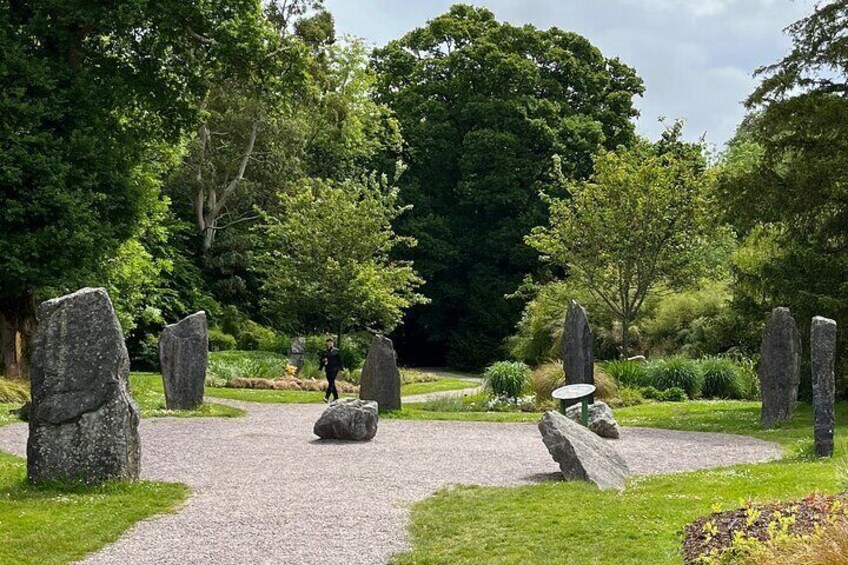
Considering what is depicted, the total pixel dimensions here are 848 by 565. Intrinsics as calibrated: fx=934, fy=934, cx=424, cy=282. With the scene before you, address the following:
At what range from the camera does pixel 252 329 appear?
41719mm

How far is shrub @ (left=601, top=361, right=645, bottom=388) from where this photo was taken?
91.1 ft

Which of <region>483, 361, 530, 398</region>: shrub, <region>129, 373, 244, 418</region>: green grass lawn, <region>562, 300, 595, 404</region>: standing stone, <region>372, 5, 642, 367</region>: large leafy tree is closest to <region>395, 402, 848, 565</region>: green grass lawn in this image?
<region>562, 300, 595, 404</region>: standing stone

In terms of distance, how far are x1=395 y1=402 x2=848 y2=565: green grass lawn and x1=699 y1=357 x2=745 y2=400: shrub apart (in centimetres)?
1414

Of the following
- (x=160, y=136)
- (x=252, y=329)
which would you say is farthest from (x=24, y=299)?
(x=252, y=329)

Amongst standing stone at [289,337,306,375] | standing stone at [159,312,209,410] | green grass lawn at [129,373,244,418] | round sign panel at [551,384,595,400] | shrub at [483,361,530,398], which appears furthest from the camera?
standing stone at [289,337,306,375]

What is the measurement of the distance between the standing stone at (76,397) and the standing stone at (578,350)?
1372 centimetres

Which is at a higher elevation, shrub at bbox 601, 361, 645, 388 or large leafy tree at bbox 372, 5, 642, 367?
large leafy tree at bbox 372, 5, 642, 367

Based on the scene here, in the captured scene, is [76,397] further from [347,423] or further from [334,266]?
[334,266]

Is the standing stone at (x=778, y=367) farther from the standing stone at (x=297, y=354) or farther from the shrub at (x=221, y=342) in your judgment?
the shrub at (x=221, y=342)

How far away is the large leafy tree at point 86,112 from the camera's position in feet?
77.4

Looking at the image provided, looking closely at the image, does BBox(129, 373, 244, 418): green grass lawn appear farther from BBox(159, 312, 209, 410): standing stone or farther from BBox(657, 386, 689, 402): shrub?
BBox(657, 386, 689, 402): shrub

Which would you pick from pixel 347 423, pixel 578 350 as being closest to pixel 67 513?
pixel 347 423

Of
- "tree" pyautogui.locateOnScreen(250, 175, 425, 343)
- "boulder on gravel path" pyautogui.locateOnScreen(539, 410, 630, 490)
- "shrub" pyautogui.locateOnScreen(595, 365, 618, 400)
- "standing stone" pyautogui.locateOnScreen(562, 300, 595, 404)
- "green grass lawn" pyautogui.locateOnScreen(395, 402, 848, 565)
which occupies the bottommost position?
"green grass lawn" pyautogui.locateOnScreen(395, 402, 848, 565)

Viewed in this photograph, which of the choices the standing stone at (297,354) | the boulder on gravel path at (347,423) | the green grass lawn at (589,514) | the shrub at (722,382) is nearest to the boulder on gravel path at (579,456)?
the green grass lawn at (589,514)
